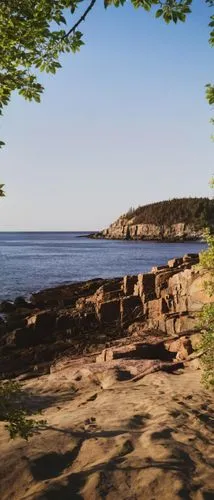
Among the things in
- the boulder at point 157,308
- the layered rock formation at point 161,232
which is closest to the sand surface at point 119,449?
the boulder at point 157,308

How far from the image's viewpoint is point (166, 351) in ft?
50.6

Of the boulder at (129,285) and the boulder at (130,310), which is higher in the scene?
the boulder at (129,285)

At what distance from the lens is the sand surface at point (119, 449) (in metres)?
5.66

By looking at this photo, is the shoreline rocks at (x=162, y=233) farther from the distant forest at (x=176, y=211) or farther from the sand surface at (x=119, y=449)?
the sand surface at (x=119, y=449)

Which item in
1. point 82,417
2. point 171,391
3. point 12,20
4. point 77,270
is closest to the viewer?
point 12,20

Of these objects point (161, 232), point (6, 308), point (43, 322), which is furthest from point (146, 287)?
point (161, 232)

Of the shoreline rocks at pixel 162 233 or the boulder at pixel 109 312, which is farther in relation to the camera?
the shoreline rocks at pixel 162 233

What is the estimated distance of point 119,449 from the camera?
271 inches

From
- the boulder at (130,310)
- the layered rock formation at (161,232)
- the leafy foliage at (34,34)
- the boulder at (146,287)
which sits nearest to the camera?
the leafy foliage at (34,34)

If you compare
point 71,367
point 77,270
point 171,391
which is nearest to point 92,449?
point 171,391

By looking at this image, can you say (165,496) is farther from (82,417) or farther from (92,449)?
(82,417)

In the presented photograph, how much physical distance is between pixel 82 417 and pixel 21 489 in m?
3.18

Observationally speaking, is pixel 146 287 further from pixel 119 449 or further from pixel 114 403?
pixel 119 449

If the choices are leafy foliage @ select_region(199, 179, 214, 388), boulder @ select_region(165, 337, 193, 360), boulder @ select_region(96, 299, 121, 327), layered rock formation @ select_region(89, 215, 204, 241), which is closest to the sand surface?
leafy foliage @ select_region(199, 179, 214, 388)
